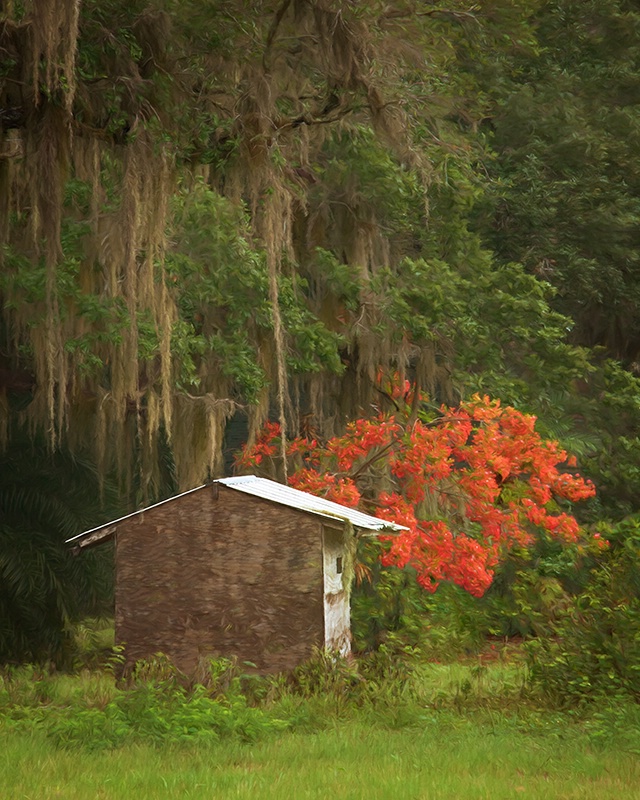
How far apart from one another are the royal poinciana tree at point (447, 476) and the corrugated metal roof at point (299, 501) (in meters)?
1.45

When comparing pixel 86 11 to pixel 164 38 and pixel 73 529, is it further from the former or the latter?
pixel 73 529

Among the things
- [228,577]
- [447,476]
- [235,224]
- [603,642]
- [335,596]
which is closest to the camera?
[603,642]

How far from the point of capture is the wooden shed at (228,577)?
33.9ft

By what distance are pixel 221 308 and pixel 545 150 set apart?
593 cm

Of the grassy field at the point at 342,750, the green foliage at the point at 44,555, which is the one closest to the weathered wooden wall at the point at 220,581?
the grassy field at the point at 342,750

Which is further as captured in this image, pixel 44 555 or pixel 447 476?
pixel 447 476

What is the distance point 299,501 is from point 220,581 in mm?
1008

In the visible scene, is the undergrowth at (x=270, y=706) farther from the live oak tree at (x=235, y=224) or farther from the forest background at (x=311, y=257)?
the live oak tree at (x=235, y=224)

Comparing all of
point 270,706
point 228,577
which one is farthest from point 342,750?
point 228,577

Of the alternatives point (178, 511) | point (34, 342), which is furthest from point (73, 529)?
point (178, 511)

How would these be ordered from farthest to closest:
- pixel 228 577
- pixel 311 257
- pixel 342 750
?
pixel 311 257, pixel 228 577, pixel 342 750

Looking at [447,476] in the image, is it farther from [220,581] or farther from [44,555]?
[44,555]

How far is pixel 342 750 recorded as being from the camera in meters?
8.35

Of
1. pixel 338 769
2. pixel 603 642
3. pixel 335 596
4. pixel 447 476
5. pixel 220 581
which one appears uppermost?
pixel 447 476
